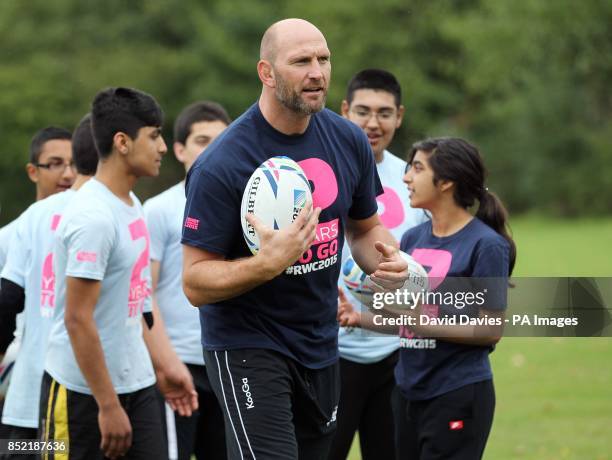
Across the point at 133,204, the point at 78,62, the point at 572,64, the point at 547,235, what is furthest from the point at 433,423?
the point at 78,62

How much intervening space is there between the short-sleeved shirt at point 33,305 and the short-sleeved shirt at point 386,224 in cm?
191

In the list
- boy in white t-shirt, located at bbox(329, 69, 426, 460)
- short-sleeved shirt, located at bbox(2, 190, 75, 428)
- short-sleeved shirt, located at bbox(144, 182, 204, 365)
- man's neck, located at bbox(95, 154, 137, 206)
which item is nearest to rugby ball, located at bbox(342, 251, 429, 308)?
boy in white t-shirt, located at bbox(329, 69, 426, 460)

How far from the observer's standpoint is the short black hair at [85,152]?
6406 millimetres

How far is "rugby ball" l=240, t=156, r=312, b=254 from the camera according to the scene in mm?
4547

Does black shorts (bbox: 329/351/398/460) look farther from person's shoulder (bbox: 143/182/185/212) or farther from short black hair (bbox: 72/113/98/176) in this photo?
short black hair (bbox: 72/113/98/176)

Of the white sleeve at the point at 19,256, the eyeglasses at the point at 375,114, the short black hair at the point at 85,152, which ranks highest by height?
the eyeglasses at the point at 375,114

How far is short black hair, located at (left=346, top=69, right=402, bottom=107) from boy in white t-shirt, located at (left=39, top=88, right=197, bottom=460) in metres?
1.76

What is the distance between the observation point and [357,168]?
5.10 m

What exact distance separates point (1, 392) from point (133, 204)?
2043 mm

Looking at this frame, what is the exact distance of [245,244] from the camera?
15.7ft

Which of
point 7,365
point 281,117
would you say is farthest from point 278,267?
point 7,365

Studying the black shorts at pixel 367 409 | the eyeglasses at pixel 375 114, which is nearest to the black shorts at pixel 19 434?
the black shorts at pixel 367 409

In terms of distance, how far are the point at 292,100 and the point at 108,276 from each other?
159cm

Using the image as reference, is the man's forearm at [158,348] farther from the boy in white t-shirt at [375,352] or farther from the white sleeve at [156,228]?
the boy in white t-shirt at [375,352]
